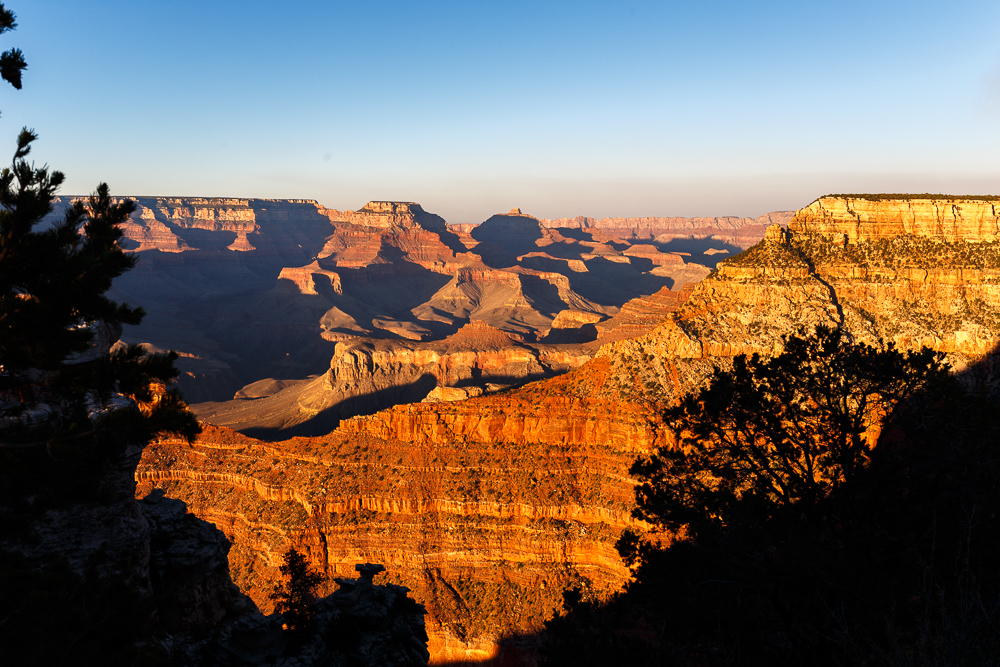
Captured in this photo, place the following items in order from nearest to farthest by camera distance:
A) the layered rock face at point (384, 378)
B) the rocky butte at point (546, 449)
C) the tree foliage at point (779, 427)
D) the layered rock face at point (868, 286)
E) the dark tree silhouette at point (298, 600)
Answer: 1. the tree foliage at point (779, 427)
2. the dark tree silhouette at point (298, 600)
3. the rocky butte at point (546, 449)
4. the layered rock face at point (868, 286)
5. the layered rock face at point (384, 378)

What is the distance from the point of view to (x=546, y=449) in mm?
41312

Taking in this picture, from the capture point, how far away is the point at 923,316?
141 ft

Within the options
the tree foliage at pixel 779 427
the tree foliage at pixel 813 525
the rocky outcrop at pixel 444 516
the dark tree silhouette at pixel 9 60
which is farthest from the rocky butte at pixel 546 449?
the dark tree silhouette at pixel 9 60

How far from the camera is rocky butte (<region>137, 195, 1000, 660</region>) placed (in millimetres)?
35969

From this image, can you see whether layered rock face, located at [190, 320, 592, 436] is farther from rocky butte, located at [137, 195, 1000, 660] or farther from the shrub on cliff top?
the shrub on cliff top

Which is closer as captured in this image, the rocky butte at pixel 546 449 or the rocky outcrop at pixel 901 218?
the rocky butte at pixel 546 449

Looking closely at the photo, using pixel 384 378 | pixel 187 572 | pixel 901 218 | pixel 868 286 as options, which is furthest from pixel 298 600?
pixel 384 378

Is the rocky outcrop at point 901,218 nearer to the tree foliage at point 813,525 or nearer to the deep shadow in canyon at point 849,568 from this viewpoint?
the deep shadow in canyon at point 849,568

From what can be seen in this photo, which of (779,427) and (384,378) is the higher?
(779,427)

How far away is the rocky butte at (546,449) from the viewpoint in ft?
118

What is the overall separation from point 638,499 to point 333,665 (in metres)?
12.5

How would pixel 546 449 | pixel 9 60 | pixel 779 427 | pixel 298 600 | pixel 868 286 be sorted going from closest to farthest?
pixel 9 60 < pixel 779 427 < pixel 298 600 < pixel 546 449 < pixel 868 286

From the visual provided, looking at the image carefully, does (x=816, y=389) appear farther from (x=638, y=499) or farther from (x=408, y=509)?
(x=408, y=509)

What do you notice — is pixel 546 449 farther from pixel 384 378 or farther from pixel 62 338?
pixel 384 378
